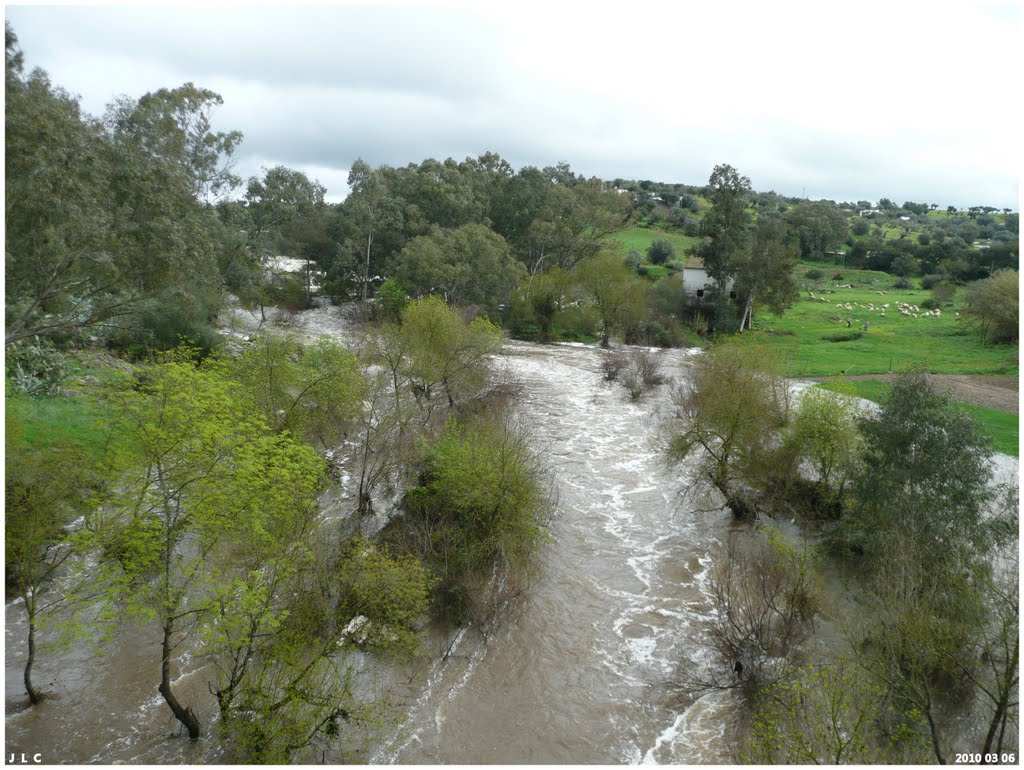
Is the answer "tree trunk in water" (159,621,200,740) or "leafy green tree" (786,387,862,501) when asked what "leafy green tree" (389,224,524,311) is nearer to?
"leafy green tree" (786,387,862,501)

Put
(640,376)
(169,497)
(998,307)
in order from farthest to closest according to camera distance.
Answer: (998,307)
(640,376)
(169,497)

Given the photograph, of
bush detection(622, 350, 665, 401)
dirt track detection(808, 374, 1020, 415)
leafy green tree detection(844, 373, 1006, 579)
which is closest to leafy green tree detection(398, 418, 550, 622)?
→ leafy green tree detection(844, 373, 1006, 579)

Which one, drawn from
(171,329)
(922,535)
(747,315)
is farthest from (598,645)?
(747,315)

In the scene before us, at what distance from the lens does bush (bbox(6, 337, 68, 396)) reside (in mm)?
24406

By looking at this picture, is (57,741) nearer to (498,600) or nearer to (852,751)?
(498,600)

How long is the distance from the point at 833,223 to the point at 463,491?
88.8m

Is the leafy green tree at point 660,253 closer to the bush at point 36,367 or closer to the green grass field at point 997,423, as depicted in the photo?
the green grass field at point 997,423

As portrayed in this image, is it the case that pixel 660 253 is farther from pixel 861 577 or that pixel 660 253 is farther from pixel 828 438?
pixel 861 577

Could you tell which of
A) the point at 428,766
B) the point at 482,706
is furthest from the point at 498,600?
the point at 428,766

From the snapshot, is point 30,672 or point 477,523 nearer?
point 30,672

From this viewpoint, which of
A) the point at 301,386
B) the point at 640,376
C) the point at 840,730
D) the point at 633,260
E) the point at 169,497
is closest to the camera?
the point at 840,730

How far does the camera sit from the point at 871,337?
54.7 metres

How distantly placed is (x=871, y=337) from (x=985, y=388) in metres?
16.9

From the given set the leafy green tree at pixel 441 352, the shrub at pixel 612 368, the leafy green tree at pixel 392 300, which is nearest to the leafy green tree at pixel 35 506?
the leafy green tree at pixel 441 352
